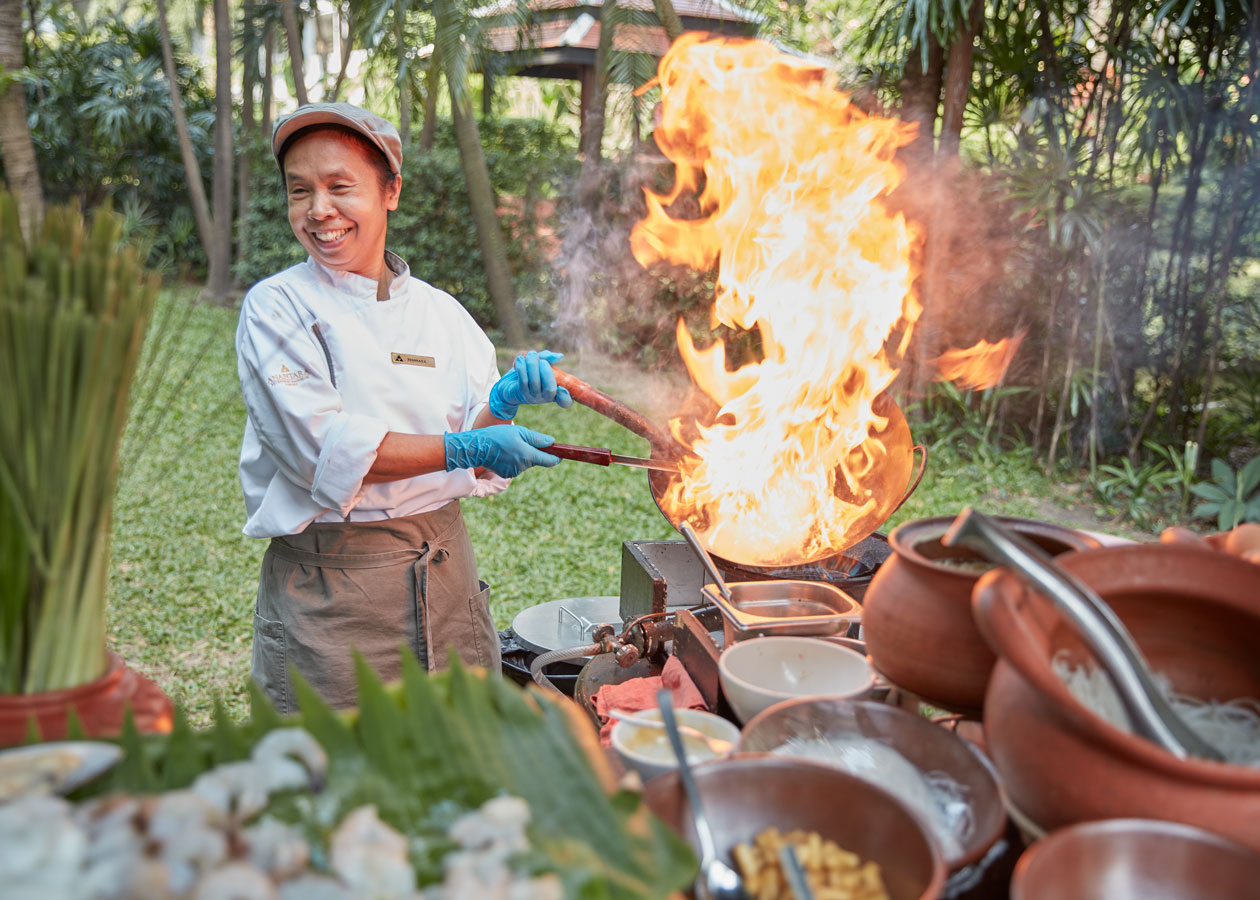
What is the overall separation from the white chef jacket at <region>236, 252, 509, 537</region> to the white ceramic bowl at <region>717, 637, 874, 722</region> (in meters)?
1.29

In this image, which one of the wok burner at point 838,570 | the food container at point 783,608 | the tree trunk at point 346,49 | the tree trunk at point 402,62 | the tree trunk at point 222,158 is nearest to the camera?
the food container at point 783,608

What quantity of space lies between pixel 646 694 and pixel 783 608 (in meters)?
0.44

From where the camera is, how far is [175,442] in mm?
9469

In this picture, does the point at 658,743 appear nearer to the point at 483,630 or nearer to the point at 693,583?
the point at 693,583

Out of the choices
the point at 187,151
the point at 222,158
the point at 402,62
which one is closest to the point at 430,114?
the point at 402,62

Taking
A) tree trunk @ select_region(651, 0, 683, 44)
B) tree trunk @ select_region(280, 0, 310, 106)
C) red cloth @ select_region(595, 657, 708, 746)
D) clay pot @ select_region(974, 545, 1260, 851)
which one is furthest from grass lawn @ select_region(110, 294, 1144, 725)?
tree trunk @ select_region(280, 0, 310, 106)

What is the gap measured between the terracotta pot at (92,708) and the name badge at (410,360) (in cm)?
167

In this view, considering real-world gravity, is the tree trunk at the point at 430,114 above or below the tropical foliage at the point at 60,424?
above

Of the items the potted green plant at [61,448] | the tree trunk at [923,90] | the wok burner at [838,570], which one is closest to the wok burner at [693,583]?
the wok burner at [838,570]

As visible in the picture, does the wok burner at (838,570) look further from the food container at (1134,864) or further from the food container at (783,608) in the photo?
the food container at (1134,864)

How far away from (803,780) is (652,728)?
15.2 inches

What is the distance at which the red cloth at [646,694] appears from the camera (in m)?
2.29

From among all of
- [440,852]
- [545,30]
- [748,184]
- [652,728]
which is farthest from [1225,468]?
[545,30]

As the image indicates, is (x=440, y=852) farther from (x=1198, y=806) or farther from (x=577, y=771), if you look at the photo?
(x=1198, y=806)
